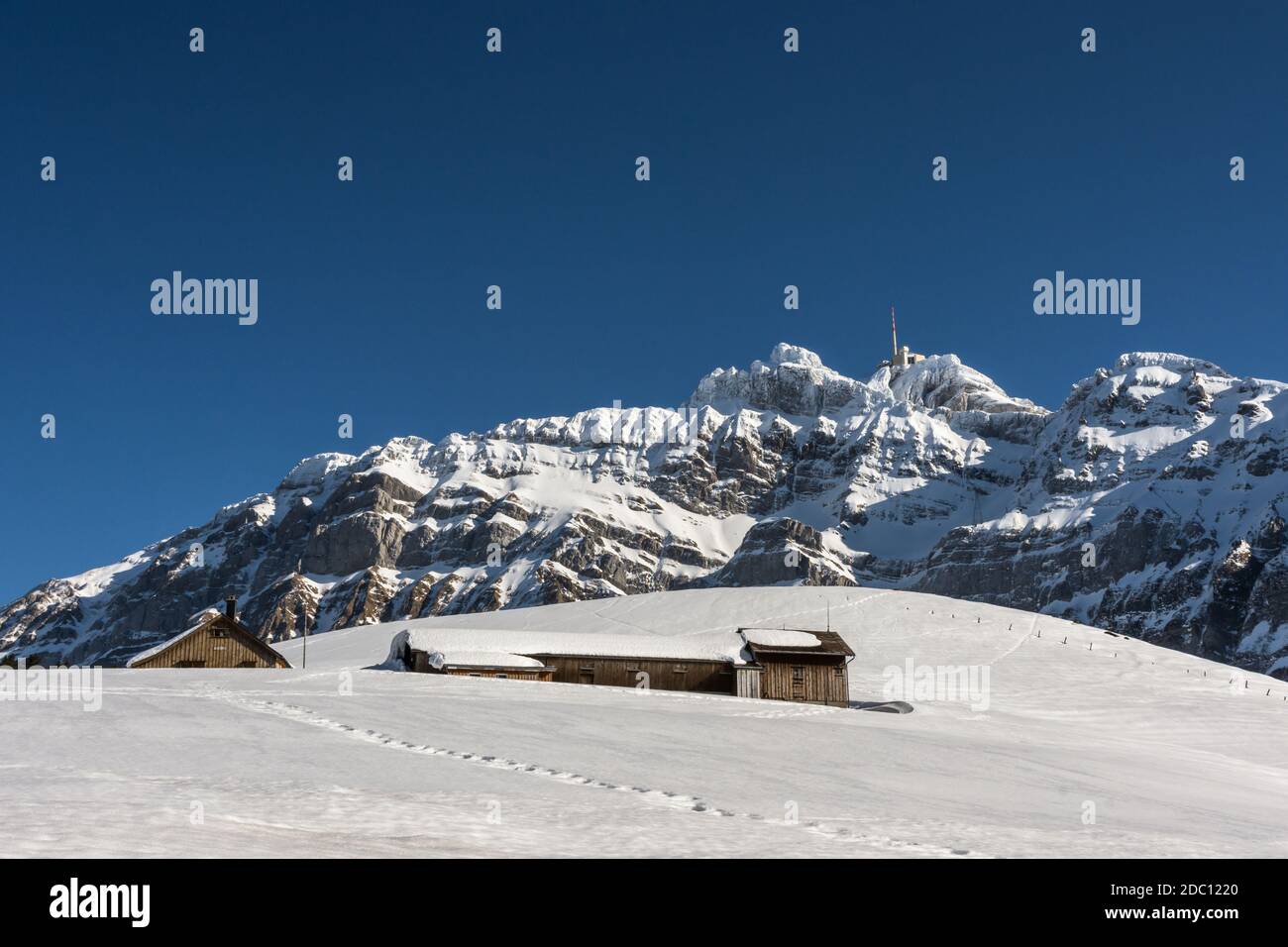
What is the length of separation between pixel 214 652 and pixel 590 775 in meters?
40.7

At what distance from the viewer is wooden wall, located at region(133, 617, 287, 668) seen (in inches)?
2160

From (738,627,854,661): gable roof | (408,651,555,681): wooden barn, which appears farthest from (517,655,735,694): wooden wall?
(738,627,854,661): gable roof

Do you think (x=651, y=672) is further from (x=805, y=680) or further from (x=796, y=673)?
(x=805, y=680)

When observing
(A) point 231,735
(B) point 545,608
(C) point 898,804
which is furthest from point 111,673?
(B) point 545,608

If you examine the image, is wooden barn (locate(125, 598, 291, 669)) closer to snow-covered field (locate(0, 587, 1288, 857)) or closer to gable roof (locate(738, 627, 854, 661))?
snow-covered field (locate(0, 587, 1288, 857))

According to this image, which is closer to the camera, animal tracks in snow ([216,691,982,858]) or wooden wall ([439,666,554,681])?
animal tracks in snow ([216,691,982,858])

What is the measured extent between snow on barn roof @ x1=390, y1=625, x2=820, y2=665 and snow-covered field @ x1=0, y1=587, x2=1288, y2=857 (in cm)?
669

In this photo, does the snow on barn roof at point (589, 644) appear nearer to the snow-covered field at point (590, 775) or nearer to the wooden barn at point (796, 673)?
the wooden barn at point (796, 673)

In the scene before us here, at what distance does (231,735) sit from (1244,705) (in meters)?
50.9

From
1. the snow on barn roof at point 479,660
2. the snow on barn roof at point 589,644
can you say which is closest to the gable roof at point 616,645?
the snow on barn roof at point 589,644

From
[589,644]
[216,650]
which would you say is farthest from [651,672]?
[216,650]
